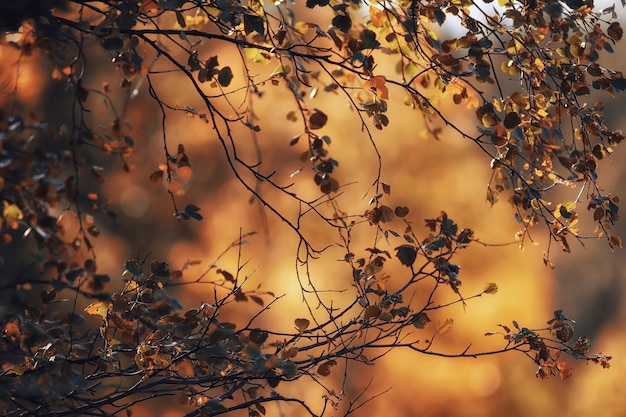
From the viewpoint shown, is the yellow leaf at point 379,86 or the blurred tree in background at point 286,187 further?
the yellow leaf at point 379,86

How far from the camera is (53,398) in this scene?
2.28 meters

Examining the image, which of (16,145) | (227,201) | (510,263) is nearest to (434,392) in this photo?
(510,263)

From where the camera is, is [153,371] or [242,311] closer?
[153,371]

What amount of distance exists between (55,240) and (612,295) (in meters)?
10.6

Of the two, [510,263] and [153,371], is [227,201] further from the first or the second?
[153,371]

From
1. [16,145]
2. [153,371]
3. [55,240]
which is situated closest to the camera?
[153,371]

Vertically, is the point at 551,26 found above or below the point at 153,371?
above

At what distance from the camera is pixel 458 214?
473 inches

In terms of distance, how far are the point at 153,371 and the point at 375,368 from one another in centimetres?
949

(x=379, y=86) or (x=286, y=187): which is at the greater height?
(x=379, y=86)

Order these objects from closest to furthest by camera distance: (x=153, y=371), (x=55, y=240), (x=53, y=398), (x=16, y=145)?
1. (x=53, y=398)
2. (x=153, y=371)
3. (x=55, y=240)
4. (x=16, y=145)

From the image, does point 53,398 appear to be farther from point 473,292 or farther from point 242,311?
point 473,292

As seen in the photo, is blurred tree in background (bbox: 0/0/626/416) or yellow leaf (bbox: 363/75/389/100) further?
yellow leaf (bbox: 363/75/389/100)

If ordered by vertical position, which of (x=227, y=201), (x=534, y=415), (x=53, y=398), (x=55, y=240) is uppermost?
(x=227, y=201)
